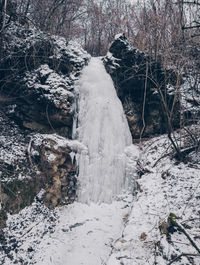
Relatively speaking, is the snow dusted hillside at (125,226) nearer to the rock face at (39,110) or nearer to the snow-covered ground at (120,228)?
the snow-covered ground at (120,228)

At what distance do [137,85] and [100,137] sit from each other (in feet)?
6.53

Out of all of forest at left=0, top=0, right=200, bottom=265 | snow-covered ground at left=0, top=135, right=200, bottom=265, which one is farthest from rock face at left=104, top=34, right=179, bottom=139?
snow-covered ground at left=0, top=135, right=200, bottom=265

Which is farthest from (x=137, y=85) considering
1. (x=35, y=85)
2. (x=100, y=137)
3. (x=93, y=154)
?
(x=35, y=85)

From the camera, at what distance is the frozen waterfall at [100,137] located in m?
5.02

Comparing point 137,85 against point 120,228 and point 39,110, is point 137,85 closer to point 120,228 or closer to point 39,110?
point 39,110

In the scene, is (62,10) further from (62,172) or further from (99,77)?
(62,172)

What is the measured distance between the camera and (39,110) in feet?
18.2

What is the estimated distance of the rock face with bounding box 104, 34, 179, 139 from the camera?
20.1ft

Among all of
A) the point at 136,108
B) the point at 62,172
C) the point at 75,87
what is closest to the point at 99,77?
the point at 75,87

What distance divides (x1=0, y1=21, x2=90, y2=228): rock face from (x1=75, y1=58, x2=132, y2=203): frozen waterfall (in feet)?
0.79

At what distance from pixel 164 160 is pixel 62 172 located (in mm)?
2296

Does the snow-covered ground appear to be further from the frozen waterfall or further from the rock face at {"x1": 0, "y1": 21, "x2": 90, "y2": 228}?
the rock face at {"x1": 0, "y1": 21, "x2": 90, "y2": 228}

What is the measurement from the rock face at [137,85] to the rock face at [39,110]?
0.98m

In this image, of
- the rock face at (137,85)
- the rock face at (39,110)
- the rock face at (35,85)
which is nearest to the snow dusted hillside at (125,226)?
the rock face at (39,110)
